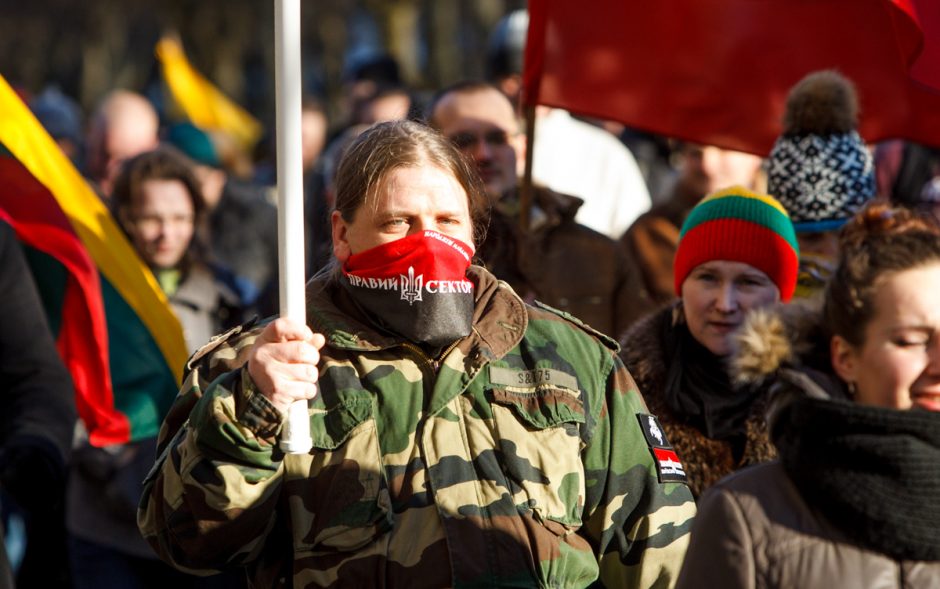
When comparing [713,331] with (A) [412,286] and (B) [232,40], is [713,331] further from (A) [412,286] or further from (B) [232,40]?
(B) [232,40]

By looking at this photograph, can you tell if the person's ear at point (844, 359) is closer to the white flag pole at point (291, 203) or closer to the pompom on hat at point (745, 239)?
the white flag pole at point (291, 203)

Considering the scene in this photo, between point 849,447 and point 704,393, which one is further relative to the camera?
point 704,393

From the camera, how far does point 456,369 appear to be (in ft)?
14.3

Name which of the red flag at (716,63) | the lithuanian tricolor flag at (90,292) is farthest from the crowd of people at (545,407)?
the red flag at (716,63)

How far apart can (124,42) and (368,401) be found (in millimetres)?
49033

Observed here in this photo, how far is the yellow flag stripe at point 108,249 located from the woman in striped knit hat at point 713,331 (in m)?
2.02

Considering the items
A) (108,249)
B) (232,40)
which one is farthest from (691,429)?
(232,40)

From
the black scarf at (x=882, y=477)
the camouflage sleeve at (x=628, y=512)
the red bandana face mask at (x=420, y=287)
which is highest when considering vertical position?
the red bandana face mask at (x=420, y=287)

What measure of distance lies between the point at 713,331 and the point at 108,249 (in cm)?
256

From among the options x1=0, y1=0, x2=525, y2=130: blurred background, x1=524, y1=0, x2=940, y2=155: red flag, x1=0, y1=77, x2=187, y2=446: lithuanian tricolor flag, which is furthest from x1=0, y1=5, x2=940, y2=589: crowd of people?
x1=0, y1=0, x2=525, y2=130: blurred background

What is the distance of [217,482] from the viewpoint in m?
4.05

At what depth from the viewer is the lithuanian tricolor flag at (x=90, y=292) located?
6449mm

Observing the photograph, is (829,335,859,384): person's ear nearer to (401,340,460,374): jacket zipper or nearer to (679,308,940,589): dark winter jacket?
(679,308,940,589): dark winter jacket

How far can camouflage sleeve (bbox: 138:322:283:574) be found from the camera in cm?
400
